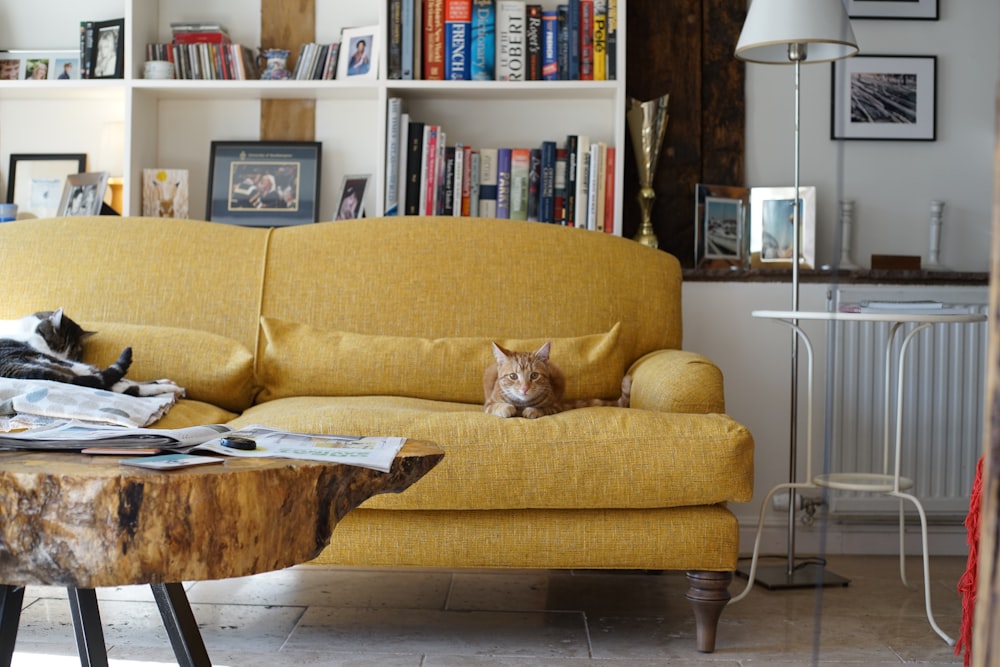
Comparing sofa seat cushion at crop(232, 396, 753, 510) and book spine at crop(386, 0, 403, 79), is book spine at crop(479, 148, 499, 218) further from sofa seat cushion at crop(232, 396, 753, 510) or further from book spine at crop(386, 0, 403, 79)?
sofa seat cushion at crop(232, 396, 753, 510)

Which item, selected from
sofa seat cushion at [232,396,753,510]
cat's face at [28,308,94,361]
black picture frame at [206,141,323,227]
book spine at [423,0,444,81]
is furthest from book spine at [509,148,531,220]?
cat's face at [28,308,94,361]

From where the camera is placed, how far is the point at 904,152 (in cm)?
329

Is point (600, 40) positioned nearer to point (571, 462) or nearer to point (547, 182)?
point (547, 182)

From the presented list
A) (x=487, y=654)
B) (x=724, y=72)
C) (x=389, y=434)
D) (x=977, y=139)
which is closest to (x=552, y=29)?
(x=724, y=72)

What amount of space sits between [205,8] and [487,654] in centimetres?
239

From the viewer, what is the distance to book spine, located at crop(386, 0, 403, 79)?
3.12 meters

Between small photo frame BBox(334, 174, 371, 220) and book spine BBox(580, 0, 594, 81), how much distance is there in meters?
0.77

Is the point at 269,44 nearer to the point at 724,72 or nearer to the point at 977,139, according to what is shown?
the point at 724,72

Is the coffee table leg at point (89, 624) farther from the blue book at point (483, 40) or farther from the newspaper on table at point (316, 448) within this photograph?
the blue book at point (483, 40)

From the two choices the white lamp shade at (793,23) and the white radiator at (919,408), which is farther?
the white radiator at (919,408)

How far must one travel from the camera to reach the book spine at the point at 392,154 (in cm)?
313

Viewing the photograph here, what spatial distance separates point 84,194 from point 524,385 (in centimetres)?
180

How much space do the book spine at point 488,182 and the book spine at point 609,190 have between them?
346 mm

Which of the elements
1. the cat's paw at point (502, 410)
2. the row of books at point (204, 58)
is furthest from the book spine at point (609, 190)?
the row of books at point (204, 58)
